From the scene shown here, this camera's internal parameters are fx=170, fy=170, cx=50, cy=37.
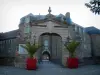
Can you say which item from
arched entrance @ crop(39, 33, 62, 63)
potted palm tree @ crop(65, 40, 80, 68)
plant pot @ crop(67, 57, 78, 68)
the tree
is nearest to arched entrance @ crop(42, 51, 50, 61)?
arched entrance @ crop(39, 33, 62, 63)

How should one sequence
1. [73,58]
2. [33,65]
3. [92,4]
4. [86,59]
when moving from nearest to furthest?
[92,4] < [33,65] < [73,58] < [86,59]

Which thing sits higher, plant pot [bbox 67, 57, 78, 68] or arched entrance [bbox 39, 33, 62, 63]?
arched entrance [bbox 39, 33, 62, 63]

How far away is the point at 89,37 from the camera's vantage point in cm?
4216

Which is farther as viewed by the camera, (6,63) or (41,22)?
(6,63)

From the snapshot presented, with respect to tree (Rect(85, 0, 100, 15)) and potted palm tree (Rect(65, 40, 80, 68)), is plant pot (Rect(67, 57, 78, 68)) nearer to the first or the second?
potted palm tree (Rect(65, 40, 80, 68))

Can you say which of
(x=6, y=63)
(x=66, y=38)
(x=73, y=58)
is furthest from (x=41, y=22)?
(x=6, y=63)

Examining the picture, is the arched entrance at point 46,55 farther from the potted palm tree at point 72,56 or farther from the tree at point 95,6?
the tree at point 95,6

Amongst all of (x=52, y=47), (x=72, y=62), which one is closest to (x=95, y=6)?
(x=72, y=62)

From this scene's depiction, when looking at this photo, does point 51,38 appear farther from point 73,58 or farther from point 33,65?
point 33,65

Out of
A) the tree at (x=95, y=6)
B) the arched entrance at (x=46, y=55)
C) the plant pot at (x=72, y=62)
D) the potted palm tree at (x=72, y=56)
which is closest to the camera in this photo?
the tree at (x=95, y=6)

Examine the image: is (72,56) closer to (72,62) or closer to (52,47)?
(72,62)

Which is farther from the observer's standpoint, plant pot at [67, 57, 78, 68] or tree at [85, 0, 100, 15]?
plant pot at [67, 57, 78, 68]

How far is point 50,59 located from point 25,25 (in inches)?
500

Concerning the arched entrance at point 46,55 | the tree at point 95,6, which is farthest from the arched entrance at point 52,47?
the tree at point 95,6
